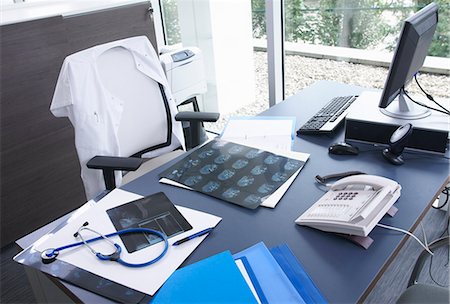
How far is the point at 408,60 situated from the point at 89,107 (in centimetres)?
123

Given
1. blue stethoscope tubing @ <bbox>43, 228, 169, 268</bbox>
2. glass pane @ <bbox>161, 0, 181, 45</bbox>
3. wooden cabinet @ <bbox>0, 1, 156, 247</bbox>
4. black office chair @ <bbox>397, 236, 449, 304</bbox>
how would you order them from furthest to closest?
glass pane @ <bbox>161, 0, 181, 45</bbox>, wooden cabinet @ <bbox>0, 1, 156, 247</bbox>, black office chair @ <bbox>397, 236, 449, 304</bbox>, blue stethoscope tubing @ <bbox>43, 228, 169, 268</bbox>

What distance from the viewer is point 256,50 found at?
9.66 feet

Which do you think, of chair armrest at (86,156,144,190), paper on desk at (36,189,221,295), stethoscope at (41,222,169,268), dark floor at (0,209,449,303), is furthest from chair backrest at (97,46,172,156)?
dark floor at (0,209,449,303)

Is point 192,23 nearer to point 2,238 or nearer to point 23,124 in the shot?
point 23,124

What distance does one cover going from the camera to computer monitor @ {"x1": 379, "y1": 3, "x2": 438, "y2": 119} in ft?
4.16

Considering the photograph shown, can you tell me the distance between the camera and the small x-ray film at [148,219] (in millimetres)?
1052

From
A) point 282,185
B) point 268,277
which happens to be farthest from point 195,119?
point 268,277

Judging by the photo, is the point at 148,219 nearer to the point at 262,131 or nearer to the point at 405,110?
the point at 262,131

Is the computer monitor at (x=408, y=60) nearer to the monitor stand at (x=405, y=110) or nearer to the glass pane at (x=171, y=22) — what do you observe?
the monitor stand at (x=405, y=110)

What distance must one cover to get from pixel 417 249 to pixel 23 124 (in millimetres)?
2241

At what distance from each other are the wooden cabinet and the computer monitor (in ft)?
5.70

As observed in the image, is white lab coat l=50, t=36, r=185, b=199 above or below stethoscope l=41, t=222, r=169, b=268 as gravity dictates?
above

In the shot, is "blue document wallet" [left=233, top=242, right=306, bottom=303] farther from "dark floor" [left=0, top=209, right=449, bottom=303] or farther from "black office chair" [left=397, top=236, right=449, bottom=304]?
"dark floor" [left=0, top=209, right=449, bottom=303]

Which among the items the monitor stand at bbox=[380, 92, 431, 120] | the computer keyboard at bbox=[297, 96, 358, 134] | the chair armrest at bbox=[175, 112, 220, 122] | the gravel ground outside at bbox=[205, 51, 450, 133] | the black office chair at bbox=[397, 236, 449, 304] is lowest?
the black office chair at bbox=[397, 236, 449, 304]
